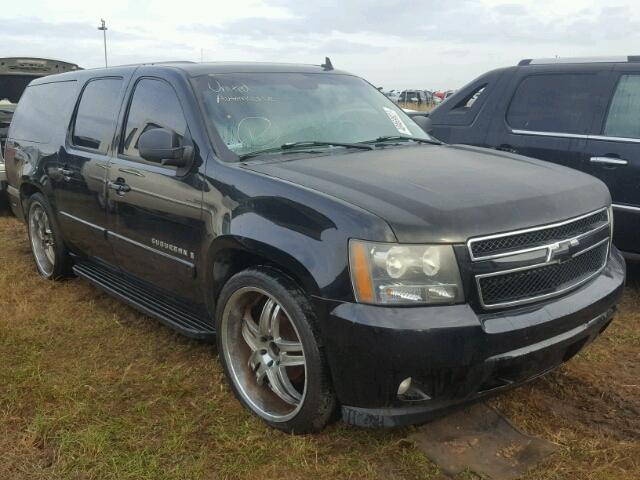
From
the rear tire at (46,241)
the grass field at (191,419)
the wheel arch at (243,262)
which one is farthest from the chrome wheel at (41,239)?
the wheel arch at (243,262)

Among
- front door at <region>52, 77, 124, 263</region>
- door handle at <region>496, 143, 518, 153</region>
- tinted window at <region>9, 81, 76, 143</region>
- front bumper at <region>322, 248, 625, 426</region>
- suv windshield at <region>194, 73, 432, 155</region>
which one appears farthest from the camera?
door handle at <region>496, 143, 518, 153</region>

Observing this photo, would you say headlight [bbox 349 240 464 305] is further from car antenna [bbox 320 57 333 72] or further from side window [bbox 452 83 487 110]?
side window [bbox 452 83 487 110]

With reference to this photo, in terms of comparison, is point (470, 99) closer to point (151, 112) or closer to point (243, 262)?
point (151, 112)

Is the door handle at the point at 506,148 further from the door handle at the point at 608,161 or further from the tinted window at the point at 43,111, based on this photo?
the tinted window at the point at 43,111

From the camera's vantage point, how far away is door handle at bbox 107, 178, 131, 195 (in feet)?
12.5

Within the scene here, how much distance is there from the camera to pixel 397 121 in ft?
13.3

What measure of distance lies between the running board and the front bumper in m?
1.14

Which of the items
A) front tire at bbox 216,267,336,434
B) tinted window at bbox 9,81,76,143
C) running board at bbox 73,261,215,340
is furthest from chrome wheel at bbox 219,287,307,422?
tinted window at bbox 9,81,76,143

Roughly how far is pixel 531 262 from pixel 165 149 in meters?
1.89

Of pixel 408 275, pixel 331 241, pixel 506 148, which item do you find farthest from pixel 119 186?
pixel 506 148

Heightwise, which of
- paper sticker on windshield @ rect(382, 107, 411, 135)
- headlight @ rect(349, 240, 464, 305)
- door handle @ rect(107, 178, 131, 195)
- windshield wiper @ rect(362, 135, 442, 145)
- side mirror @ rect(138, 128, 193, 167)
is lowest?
door handle @ rect(107, 178, 131, 195)

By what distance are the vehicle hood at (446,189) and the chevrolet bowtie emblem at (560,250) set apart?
108mm

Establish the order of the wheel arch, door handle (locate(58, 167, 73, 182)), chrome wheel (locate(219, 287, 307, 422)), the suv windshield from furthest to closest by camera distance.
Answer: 1. door handle (locate(58, 167, 73, 182))
2. the suv windshield
3. chrome wheel (locate(219, 287, 307, 422))
4. the wheel arch

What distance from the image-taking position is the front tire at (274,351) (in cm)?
264
